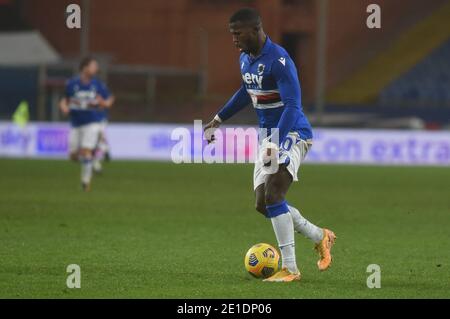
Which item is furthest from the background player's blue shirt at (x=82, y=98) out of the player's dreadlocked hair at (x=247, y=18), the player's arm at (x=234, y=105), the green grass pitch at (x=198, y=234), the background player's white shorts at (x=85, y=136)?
the player's dreadlocked hair at (x=247, y=18)

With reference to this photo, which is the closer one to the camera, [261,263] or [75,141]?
[261,263]

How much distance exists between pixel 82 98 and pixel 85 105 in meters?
0.18

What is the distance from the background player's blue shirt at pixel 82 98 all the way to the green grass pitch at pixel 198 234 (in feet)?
4.30

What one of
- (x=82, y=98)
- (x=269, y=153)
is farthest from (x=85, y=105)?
(x=269, y=153)

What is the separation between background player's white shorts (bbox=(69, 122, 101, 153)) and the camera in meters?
20.8

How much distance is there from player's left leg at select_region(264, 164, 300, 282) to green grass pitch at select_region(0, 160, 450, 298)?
20cm

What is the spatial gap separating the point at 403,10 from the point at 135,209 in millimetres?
24152

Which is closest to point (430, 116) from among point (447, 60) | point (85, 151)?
point (447, 60)

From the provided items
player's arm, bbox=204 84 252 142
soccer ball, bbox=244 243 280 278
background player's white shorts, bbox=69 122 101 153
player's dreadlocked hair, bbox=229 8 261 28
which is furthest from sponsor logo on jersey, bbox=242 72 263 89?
background player's white shorts, bbox=69 122 101 153

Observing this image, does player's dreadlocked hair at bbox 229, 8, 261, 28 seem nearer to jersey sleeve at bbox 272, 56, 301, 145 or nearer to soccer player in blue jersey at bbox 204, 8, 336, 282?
soccer player in blue jersey at bbox 204, 8, 336, 282

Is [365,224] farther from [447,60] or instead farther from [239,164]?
[447,60]

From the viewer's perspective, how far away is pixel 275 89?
31.5ft

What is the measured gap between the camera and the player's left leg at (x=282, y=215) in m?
9.40

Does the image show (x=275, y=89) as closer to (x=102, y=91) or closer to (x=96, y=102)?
(x=96, y=102)
